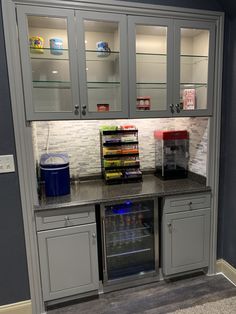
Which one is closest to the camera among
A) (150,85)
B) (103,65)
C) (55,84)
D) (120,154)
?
(55,84)

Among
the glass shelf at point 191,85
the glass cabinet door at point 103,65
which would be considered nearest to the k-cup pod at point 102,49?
the glass cabinet door at point 103,65

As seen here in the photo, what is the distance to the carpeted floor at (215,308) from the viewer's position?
1883 mm

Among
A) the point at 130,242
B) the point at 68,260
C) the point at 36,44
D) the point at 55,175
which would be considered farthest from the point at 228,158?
the point at 36,44

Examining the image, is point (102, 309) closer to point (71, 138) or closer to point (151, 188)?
point (151, 188)

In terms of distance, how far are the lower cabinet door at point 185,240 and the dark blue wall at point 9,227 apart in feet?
3.99

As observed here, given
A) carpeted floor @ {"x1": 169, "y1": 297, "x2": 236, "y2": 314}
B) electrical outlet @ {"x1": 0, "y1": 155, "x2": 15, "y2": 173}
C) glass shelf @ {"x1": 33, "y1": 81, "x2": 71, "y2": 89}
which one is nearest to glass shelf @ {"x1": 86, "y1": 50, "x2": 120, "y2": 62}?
glass shelf @ {"x1": 33, "y1": 81, "x2": 71, "y2": 89}

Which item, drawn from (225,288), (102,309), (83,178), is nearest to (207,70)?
(83,178)

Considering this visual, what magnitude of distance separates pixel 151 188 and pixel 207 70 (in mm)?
1151

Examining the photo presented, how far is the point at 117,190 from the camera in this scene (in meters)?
2.10

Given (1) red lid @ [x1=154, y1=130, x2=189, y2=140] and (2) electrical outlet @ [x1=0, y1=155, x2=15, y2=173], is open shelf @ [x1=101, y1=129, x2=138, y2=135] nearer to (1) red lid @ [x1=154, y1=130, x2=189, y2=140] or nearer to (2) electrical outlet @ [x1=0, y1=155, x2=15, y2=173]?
(1) red lid @ [x1=154, y1=130, x2=189, y2=140]

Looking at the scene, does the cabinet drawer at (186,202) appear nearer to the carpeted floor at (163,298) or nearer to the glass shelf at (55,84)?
the carpeted floor at (163,298)

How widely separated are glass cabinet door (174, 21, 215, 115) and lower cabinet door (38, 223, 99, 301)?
1339 mm

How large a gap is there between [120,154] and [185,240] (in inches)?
39.4

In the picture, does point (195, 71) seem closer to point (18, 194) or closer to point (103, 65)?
point (103, 65)
